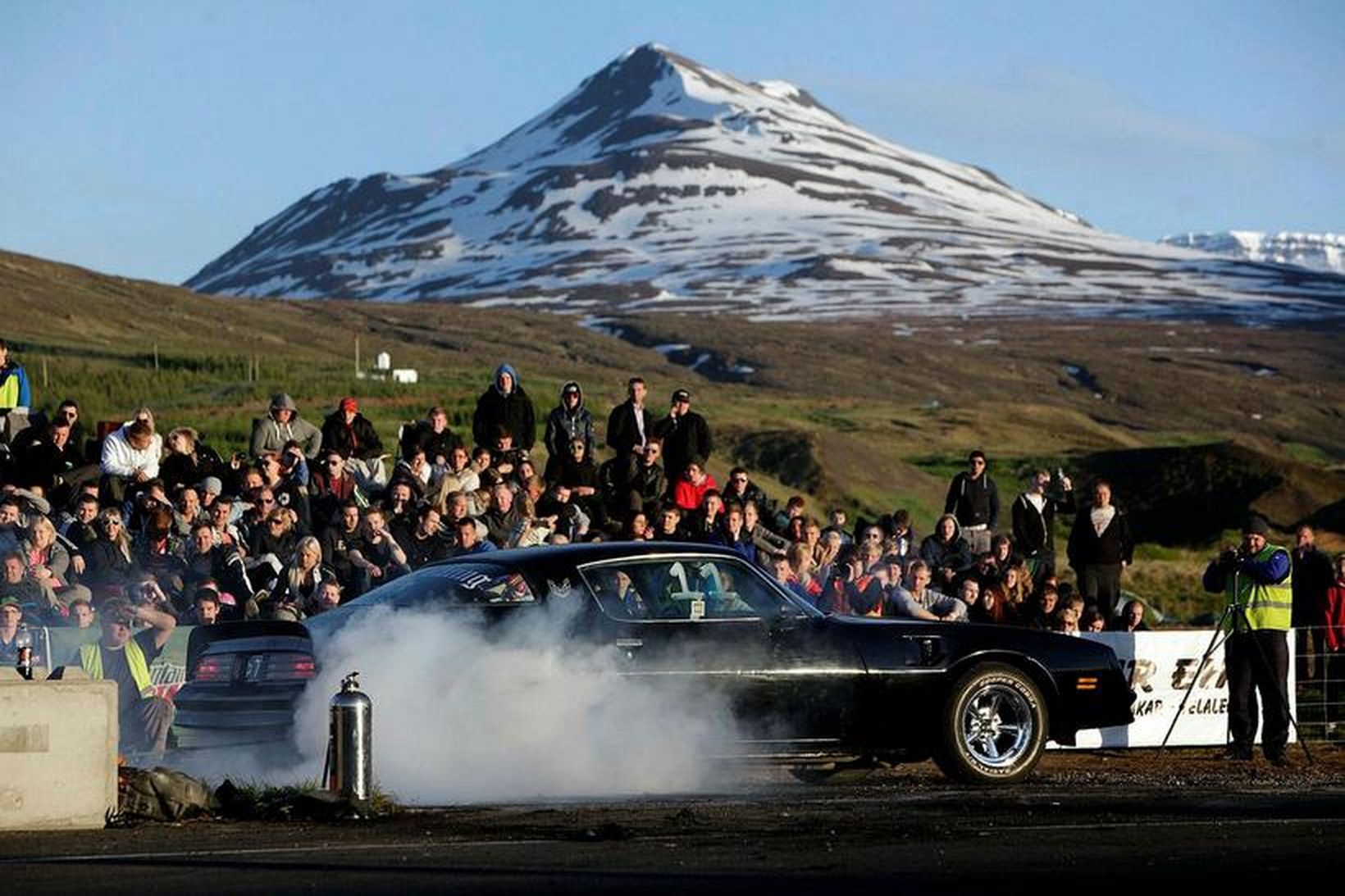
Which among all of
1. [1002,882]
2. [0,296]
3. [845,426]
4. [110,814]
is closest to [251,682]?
[110,814]

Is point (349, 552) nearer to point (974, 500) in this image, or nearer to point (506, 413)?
point (506, 413)

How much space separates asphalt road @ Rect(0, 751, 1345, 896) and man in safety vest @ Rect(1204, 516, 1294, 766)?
315 centimetres

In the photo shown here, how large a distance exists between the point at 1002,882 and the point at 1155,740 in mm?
9255

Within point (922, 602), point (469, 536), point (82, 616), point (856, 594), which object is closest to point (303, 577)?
point (469, 536)

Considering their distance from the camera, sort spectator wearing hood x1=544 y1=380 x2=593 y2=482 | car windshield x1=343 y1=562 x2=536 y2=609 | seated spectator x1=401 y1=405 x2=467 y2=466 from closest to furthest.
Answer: car windshield x1=343 y1=562 x2=536 y2=609 → seated spectator x1=401 y1=405 x2=467 y2=466 → spectator wearing hood x1=544 y1=380 x2=593 y2=482

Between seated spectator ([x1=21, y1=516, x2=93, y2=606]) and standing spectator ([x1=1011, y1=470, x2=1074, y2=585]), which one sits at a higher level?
standing spectator ([x1=1011, y1=470, x2=1074, y2=585])

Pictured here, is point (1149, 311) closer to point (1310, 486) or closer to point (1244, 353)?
Result: point (1244, 353)

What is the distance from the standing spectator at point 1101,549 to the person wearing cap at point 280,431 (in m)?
6.94

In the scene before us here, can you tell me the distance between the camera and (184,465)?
20375 mm

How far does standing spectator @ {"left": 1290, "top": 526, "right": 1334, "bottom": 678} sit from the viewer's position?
62.8ft

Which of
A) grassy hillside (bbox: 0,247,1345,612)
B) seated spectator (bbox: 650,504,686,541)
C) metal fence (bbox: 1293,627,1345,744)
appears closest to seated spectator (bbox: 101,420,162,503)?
seated spectator (bbox: 650,504,686,541)

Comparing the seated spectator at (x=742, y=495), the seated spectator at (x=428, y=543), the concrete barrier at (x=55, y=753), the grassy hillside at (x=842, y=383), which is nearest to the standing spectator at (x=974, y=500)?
the seated spectator at (x=742, y=495)

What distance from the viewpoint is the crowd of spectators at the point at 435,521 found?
679 inches

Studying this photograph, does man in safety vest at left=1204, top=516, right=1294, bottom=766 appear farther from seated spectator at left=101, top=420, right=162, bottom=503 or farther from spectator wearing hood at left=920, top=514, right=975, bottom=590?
seated spectator at left=101, top=420, right=162, bottom=503
